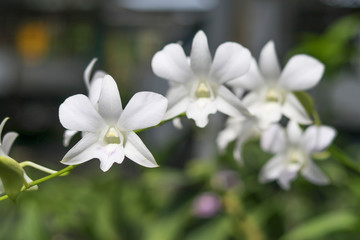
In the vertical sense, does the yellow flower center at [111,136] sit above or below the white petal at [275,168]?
above

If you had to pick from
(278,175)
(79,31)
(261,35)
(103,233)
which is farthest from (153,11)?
(278,175)

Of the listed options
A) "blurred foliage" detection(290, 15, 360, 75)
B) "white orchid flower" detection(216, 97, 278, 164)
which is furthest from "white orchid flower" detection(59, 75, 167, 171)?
"blurred foliage" detection(290, 15, 360, 75)

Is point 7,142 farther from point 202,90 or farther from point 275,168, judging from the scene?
point 275,168

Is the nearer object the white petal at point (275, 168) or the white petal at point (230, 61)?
the white petal at point (230, 61)

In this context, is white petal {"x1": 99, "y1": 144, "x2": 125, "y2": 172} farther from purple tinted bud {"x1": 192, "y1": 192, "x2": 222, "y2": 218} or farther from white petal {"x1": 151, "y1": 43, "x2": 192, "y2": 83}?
purple tinted bud {"x1": 192, "y1": 192, "x2": 222, "y2": 218}

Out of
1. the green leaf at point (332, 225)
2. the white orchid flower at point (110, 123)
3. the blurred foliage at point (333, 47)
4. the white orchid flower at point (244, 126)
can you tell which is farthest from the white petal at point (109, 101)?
the blurred foliage at point (333, 47)

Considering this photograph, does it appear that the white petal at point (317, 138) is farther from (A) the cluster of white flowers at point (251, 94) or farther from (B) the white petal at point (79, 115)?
(B) the white petal at point (79, 115)

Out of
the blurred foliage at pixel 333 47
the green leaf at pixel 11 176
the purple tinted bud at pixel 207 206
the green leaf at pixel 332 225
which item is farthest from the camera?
the purple tinted bud at pixel 207 206

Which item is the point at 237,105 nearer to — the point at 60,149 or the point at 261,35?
the point at 261,35
